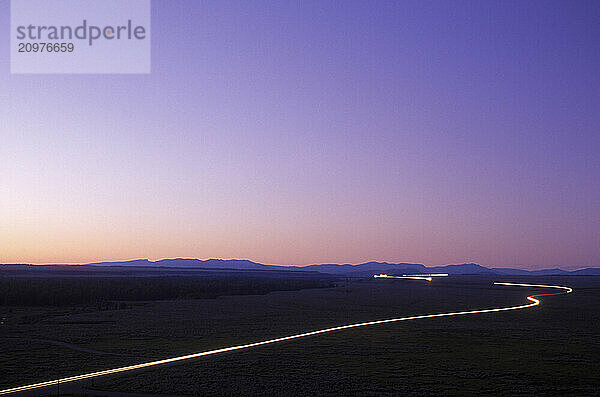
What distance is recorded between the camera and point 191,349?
34.8 m

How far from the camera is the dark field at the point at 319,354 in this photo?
982 inches

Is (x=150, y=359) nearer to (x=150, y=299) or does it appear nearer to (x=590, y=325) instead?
(x=590, y=325)

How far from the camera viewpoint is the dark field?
24953mm

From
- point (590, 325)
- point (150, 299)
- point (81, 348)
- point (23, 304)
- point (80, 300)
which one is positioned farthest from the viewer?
point (150, 299)

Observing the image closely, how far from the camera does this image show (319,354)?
1280 inches

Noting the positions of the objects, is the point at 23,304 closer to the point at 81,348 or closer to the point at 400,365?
the point at 81,348

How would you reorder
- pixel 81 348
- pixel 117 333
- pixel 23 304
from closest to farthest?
pixel 81 348 < pixel 117 333 < pixel 23 304

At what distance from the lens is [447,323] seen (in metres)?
48.7

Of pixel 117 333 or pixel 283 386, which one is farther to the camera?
pixel 117 333

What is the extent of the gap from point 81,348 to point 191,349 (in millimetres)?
7318

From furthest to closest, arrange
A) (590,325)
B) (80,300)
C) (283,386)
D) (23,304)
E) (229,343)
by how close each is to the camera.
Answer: (80,300) < (23,304) < (590,325) < (229,343) < (283,386)

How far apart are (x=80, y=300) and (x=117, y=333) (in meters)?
39.0

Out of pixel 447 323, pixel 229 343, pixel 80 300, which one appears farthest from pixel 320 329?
pixel 80 300

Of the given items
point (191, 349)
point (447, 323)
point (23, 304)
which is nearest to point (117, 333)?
point (191, 349)
